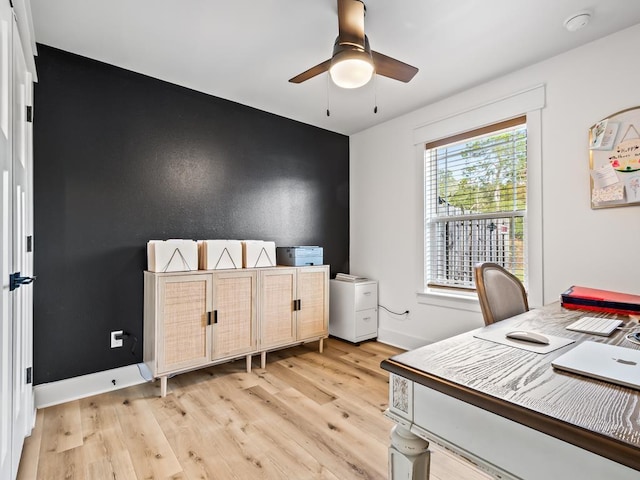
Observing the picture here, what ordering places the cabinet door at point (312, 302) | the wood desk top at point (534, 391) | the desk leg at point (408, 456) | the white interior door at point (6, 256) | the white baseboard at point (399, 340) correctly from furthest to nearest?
1. the white baseboard at point (399, 340)
2. the cabinet door at point (312, 302)
3. the white interior door at point (6, 256)
4. the desk leg at point (408, 456)
5. the wood desk top at point (534, 391)

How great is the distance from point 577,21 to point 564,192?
107 centimetres

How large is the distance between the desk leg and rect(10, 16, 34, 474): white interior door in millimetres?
1613

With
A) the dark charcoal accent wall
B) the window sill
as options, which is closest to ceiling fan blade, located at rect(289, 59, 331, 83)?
the dark charcoal accent wall

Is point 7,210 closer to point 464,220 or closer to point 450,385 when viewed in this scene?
point 450,385

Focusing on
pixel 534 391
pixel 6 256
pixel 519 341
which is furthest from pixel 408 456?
pixel 6 256

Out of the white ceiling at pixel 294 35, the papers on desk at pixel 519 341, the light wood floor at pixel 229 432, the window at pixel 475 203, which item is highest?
the white ceiling at pixel 294 35

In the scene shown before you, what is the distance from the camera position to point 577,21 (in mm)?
2031

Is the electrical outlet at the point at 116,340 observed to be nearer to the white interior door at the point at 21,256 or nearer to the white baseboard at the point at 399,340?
the white interior door at the point at 21,256

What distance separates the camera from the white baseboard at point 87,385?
2.27 m

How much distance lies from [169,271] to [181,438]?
3.62 ft

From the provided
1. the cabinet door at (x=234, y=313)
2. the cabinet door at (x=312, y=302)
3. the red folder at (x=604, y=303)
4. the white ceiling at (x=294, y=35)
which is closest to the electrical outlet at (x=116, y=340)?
the cabinet door at (x=234, y=313)

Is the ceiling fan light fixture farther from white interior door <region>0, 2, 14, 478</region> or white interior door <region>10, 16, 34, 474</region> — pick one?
white interior door <region>10, 16, 34, 474</region>

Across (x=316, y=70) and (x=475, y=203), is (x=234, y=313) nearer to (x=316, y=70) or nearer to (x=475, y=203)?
(x=316, y=70)

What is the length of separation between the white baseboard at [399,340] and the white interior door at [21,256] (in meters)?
2.95
